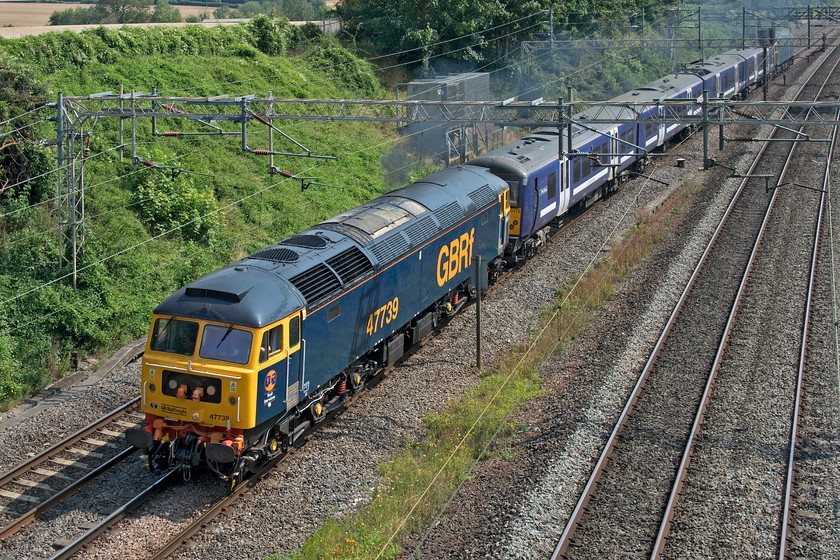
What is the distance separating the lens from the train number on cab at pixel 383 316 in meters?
15.7

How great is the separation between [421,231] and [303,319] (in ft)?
15.9

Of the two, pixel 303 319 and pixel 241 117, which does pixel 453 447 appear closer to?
pixel 303 319

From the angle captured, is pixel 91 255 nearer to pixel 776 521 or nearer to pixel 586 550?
pixel 586 550

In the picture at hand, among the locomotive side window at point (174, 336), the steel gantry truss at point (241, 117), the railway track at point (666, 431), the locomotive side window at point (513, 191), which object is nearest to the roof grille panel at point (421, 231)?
the steel gantry truss at point (241, 117)

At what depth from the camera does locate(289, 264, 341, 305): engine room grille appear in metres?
13.5

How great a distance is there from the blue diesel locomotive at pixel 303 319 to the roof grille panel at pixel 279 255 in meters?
0.03

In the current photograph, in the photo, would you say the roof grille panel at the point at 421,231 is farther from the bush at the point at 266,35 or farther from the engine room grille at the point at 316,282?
the bush at the point at 266,35

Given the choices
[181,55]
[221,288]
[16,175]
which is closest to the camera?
[221,288]

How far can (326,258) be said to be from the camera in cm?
1436

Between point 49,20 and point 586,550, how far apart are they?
168ft

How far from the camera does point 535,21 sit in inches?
2020

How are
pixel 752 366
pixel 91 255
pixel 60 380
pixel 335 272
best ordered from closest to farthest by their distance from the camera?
pixel 335 272
pixel 752 366
pixel 60 380
pixel 91 255

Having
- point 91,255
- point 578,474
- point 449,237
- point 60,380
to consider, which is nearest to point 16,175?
point 91,255

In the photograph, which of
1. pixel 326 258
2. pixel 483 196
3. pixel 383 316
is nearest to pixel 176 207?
pixel 483 196
